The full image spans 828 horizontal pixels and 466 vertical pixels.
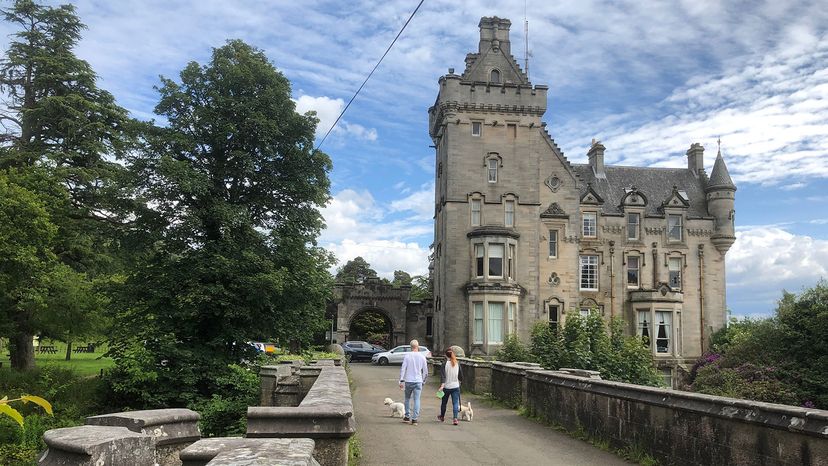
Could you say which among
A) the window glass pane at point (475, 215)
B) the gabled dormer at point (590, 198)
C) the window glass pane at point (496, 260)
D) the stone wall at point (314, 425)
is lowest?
the stone wall at point (314, 425)

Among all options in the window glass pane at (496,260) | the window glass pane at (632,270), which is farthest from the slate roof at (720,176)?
the window glass pane at (496,260)

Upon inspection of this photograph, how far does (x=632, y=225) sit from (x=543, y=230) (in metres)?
7.53

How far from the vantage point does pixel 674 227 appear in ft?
154

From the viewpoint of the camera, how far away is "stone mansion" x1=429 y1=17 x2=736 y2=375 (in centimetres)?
3978

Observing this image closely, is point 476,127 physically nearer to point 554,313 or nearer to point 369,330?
point 554,313

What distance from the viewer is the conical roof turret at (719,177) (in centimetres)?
4751

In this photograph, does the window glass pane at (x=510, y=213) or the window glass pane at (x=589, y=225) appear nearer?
the window glass pane at (x=510, y=213)

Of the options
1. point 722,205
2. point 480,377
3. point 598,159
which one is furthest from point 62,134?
point 722,205

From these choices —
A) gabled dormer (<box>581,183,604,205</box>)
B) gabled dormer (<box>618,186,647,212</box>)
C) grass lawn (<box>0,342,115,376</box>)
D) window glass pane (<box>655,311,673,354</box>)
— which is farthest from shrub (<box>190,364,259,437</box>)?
gabled dormer (<box>618,186,647,212</box>)

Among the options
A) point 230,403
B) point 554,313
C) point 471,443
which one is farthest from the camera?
point 554,313

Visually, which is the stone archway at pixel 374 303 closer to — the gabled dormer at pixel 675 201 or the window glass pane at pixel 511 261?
the window glass pane at pixel 511 261

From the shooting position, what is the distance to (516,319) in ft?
131

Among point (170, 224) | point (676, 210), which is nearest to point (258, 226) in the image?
point (170, 224)

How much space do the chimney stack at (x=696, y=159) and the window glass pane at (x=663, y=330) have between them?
1241 centimetres
